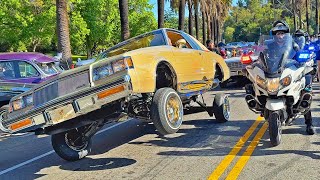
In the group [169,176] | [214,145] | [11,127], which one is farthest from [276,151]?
[11,127]

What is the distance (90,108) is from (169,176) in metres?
1.34

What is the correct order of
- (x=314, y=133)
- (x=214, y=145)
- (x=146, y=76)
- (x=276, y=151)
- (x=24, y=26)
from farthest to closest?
(x=24, y=26) → (x=314, y=133) → (x=214, y=145) → (x=276, y=151) → (x=146, y=76)

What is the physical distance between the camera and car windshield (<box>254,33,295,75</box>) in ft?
22.6

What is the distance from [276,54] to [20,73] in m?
7.86

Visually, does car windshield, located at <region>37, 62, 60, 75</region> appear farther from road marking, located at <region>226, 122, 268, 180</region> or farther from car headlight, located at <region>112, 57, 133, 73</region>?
car headlight, located at <region>112, 57, 133, 73</region>

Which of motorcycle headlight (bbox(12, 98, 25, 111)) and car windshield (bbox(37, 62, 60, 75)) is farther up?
car windshield (bbox(37, 62, 60, 75))

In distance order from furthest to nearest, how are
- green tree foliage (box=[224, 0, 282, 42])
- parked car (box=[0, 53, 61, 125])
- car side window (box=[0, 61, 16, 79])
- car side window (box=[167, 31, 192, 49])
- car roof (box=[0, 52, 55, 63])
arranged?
1. green tree foliage (box=[224, 0, 282, 42])
2. car roof (box=[0, 52, 55, 63])
3. car side window (box=[0, 61, 16, 79])
4. parked car (box=[0, 53, 61, 125])
5. car side window (box=[167, 31, 192, 49])

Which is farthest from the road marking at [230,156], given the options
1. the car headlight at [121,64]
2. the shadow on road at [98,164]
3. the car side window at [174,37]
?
the car side window at [174,37]

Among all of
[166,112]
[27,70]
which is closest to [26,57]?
[27,70]

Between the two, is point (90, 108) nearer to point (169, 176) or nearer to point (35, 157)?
point (169, 176)

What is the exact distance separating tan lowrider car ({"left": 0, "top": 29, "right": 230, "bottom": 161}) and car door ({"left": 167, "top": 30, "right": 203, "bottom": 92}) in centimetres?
3

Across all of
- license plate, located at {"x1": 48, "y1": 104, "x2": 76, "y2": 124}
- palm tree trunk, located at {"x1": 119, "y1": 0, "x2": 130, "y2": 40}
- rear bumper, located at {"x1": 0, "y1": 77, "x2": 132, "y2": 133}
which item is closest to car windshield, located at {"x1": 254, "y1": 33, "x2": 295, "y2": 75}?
rear bumper, located at {"x1": 0, "y1": 77, "x2": 132, "y2": 133}

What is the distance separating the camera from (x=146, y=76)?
6.09 meters

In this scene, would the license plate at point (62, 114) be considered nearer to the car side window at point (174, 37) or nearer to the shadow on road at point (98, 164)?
the shadow on road at point (98, 164)
